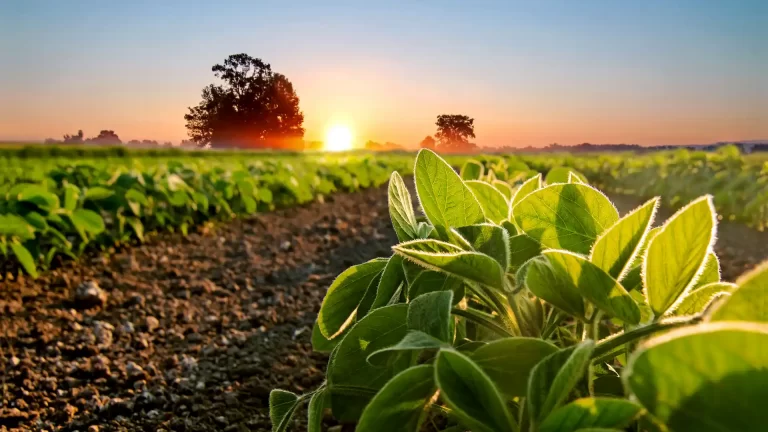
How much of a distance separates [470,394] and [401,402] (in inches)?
4.1

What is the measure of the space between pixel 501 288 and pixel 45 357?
2.77 m

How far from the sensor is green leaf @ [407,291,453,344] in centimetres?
68

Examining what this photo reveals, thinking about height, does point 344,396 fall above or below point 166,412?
above

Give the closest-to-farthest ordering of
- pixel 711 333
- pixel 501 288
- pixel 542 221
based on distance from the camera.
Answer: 1. pixel 711 333
2. pixel 501 288
3. pixel 542 221

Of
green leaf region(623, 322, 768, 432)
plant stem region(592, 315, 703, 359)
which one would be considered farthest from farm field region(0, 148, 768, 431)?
green leaf region(623, 322, 768, 432)

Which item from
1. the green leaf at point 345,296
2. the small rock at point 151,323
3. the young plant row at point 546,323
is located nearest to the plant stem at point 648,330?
the young plant row at point 546,323

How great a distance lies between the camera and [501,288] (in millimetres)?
750

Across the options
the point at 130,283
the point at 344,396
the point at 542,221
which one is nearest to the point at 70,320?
the point at 130,283

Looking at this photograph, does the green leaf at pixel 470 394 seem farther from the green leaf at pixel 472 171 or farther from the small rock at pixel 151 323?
the small rock at pixel 151 323

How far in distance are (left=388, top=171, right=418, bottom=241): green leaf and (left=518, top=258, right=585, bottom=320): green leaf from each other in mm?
266

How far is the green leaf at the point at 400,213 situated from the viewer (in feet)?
3.00

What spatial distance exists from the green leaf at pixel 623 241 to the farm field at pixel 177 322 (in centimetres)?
67

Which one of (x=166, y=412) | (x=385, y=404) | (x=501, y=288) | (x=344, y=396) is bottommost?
(x=166, y=412)

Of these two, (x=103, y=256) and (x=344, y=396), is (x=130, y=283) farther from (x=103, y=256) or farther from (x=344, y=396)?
(x=344, y=396)
